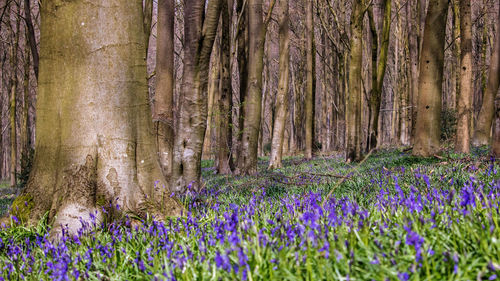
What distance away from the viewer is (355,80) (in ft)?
42.4

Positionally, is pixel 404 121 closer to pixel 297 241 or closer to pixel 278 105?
pixel 278 105

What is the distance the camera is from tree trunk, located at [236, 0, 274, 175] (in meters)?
11.9

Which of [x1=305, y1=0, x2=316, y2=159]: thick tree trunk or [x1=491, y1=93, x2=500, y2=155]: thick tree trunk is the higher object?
[x1=305, y1=0, x2=316, y2=159]: thick tree trunk

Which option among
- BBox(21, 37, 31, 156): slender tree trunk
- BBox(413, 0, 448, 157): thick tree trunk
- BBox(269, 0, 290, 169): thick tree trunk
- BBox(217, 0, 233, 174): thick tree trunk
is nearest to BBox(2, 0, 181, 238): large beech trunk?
BBox(413, 0, 448, 157): thick tree trunk

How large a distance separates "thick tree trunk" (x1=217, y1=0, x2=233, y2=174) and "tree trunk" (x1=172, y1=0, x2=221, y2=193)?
241 inches

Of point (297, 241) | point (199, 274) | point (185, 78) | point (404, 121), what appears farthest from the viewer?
point (404, 121)

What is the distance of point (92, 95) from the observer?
418 cm

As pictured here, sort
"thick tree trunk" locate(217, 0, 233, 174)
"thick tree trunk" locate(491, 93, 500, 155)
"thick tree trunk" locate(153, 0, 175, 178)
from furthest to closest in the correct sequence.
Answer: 1. "thick tree trunk" locate(217, 0, 233, 174)
2. "thick tree trunk" locate(153, 0, 175, 178)
3. "thick tree trunk" locate(491, 93, 500, 155)

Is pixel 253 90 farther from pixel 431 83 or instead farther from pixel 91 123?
pixel 91 123

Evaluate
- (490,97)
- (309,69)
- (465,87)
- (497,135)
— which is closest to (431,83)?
(497,135)

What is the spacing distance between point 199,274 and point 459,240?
145cm

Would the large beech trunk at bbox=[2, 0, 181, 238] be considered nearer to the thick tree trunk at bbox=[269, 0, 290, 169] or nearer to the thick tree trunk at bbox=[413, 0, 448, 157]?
the thick tree trunk at bbox=[413, 0, 448, 157]

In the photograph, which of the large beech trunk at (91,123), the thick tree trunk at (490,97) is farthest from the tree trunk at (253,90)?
the thick tree trunk at (490,97)

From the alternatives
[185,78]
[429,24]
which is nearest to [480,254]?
[185,78]
